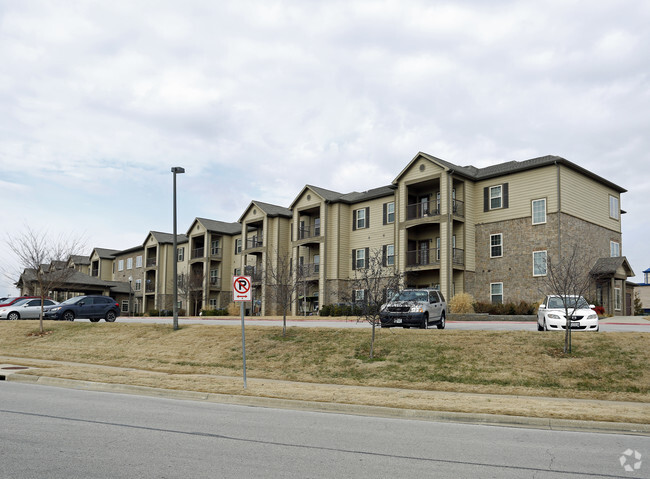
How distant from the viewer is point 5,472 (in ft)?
21.0

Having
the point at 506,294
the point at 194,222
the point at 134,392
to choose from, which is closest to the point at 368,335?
the point at 134,392

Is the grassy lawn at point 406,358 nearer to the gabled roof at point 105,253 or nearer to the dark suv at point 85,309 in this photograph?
the dark suv at point 85,309

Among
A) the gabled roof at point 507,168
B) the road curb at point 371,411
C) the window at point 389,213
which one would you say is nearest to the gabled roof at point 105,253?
the window at point 389,213

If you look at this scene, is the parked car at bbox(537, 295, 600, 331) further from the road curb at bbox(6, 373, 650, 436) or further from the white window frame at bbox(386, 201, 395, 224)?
the white window frame at bbox(386, 201, 395, 224)

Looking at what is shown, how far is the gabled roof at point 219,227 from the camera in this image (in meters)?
62.6

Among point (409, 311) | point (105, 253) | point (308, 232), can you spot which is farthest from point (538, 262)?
point (105, 253)

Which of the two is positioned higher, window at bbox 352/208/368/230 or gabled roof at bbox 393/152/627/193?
gabled roof at bbox 393/152/627/193

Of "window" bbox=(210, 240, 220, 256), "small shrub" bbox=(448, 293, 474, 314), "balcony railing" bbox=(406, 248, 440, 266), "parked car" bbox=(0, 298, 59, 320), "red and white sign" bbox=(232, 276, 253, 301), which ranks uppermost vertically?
"window" bbox=(210, 240, 220, 256)

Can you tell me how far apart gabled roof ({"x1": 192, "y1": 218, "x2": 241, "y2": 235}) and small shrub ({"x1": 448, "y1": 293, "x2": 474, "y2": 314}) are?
107ft

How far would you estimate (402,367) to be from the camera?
17.3 m

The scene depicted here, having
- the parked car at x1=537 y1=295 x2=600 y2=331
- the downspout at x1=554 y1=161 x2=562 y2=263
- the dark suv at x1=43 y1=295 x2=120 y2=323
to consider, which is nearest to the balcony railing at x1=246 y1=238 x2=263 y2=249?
the dark suv at x1=43 y1=295 x2=120 y2=323

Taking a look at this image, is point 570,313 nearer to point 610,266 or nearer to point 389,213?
point 610,266

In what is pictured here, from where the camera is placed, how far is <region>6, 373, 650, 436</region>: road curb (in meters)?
10.2

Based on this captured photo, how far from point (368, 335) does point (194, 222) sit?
46.9 meters
